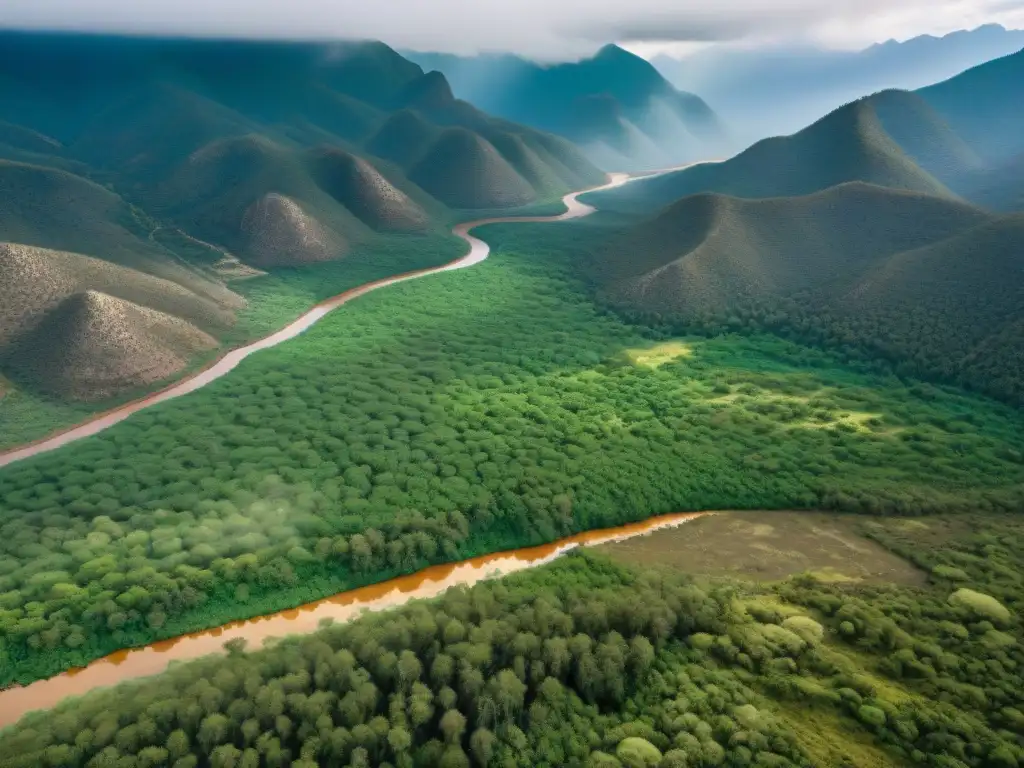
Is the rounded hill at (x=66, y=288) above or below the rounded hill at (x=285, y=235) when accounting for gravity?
below

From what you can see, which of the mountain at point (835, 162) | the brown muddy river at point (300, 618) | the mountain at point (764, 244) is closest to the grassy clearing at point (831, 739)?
the brown muddy river at point (300, 618)

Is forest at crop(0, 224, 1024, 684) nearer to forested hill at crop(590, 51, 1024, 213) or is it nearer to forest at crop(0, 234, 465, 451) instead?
forest at crop(0, 234, 465, 451)

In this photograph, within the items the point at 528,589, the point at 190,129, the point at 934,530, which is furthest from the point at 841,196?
the point at 190,129

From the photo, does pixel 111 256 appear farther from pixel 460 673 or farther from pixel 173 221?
pixel 460 673

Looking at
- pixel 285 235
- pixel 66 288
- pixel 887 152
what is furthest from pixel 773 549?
pixel 887 152

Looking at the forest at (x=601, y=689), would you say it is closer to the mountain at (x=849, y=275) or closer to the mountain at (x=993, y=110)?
the mountain at (x=849, y=275)
